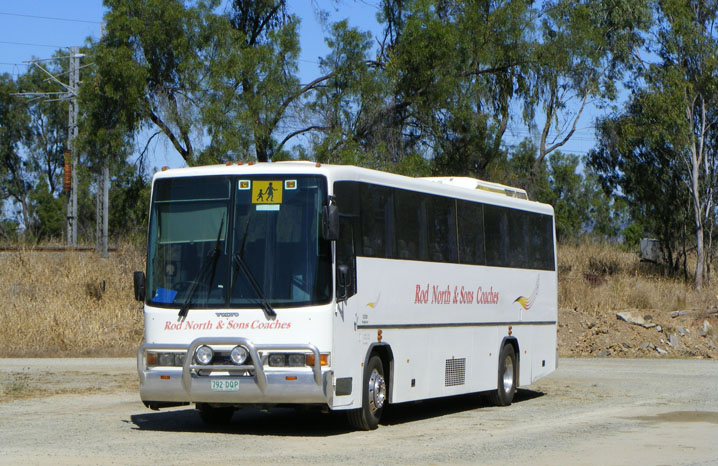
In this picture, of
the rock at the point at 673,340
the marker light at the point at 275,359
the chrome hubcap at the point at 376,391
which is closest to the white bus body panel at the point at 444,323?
the chrome hubcap at the point at 376,391

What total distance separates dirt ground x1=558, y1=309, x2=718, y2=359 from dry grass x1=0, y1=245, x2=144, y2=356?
14.4m

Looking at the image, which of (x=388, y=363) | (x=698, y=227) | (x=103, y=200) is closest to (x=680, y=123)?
(x=698, y=227)

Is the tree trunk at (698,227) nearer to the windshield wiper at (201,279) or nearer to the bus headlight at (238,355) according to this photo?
the windshield wiper at (201,279)

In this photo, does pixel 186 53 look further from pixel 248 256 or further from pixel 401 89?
pixel 248 256

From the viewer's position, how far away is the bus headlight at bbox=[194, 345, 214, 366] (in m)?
13.4

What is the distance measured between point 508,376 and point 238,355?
23.8ft

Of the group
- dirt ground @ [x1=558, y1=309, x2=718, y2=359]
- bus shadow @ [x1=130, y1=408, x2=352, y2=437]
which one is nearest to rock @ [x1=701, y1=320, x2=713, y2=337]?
dirt ground @ [x1=558, y1=309, x2=718, y2=359]

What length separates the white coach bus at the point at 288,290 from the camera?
13297 mm

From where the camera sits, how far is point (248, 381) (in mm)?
13203

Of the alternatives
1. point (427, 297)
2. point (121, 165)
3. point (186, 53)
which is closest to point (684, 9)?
point (186, 53)

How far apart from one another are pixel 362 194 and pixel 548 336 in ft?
25.9

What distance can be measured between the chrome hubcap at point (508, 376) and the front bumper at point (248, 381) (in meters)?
6.53

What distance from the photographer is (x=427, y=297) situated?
16.1m

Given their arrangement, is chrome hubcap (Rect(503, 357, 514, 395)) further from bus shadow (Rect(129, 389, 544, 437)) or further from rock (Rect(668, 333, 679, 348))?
rock (Rect(668, 333, 679, 348))
